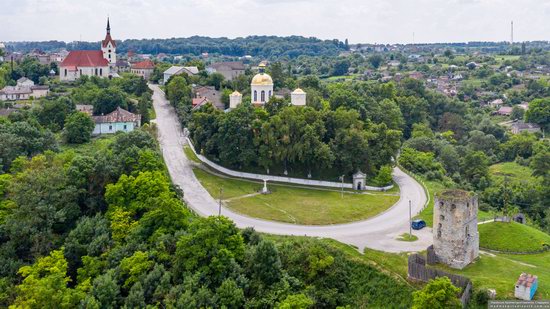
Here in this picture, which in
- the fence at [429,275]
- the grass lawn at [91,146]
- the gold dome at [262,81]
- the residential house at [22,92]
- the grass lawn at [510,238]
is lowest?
the fence at [429,275]

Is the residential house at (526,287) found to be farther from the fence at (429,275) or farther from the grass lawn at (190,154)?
the grass lawn at (190,154)

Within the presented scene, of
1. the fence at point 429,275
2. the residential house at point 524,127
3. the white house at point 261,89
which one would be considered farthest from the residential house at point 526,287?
the residential house at point 524,127

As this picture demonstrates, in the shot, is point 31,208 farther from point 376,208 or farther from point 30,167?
point 376,208

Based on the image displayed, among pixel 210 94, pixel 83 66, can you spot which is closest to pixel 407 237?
pixel 210 94

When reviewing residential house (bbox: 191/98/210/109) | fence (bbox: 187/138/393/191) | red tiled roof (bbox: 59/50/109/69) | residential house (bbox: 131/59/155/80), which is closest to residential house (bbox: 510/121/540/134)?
fence (bbox: 187/138/393/191)

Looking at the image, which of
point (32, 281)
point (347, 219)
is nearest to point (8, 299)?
point (32, 281)
